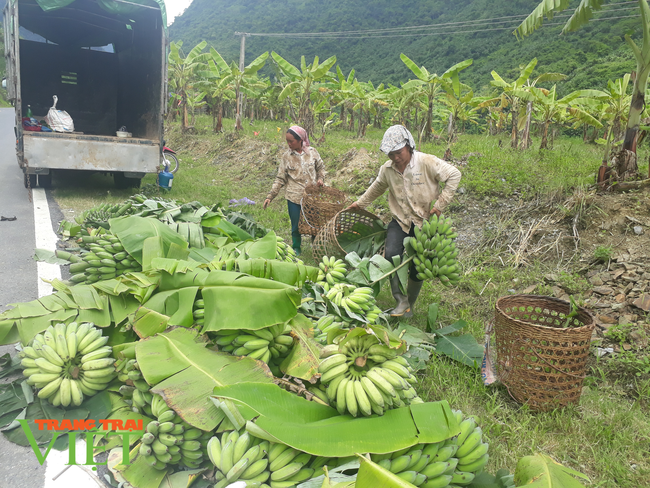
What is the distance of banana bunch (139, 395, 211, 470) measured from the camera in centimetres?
198

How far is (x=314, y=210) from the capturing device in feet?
17.9

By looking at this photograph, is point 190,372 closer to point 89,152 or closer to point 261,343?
point 261,343

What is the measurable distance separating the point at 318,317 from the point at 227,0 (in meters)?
93.3

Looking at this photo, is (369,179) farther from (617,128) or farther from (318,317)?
(617,128)

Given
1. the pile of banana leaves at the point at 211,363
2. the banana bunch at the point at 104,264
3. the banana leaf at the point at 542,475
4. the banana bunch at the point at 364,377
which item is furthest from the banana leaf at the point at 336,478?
the banana bunch at the point at 104,264

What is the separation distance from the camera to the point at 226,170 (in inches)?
532

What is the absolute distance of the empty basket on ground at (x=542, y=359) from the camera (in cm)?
274

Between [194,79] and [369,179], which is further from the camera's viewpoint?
[194,79]

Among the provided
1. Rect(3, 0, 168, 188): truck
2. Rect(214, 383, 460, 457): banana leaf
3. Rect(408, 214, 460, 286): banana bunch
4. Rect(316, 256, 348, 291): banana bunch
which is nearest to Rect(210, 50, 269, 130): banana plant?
Rect(3, 0, 168, 188): truck

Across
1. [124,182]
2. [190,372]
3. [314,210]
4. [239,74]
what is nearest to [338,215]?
[314,210]

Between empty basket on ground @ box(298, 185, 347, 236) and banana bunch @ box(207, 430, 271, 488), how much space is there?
3.48 meters

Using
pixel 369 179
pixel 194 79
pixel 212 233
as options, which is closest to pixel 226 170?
pixel 369 179

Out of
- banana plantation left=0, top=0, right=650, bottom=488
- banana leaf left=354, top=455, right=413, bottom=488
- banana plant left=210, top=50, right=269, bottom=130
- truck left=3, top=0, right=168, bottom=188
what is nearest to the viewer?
banana leaf left=354, top=455, right=413, bottom=488

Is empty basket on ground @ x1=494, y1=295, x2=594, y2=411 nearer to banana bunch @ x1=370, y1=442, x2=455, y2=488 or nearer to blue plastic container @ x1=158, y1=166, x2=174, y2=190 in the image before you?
banana bunch @ x1=370, y1=442, x2=455, y2=488
